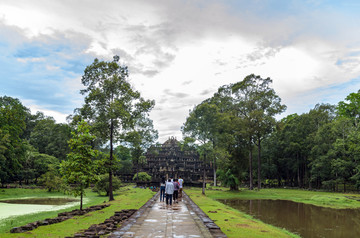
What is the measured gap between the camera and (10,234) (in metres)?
11.4

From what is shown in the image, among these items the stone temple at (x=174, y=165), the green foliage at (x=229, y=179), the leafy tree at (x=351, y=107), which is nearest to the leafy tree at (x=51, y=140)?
the stone temple at (x=174, y=165)

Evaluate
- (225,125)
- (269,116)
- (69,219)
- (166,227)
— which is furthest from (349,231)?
(269,116)

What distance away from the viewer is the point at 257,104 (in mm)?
45531

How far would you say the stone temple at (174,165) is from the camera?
65.6 metres

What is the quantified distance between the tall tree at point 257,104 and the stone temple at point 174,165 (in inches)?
932

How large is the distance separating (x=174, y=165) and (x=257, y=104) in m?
30.9

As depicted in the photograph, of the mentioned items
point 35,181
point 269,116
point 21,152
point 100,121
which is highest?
point 269,116

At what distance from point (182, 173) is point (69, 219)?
50.9 meters

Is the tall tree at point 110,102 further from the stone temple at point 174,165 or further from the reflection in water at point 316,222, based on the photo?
the stone temple at point 174,165

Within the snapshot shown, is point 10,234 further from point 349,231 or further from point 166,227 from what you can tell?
point 349,231

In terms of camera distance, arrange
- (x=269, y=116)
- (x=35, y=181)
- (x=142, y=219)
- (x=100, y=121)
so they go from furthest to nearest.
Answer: (x=35, y=181), (x=269, y=116), (x=100, y=121), (x=142, y=219)

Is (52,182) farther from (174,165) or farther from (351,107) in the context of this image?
(351,107)

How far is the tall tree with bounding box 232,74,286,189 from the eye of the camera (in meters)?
43.7

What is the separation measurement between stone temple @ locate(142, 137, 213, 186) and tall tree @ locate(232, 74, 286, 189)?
932 inches
